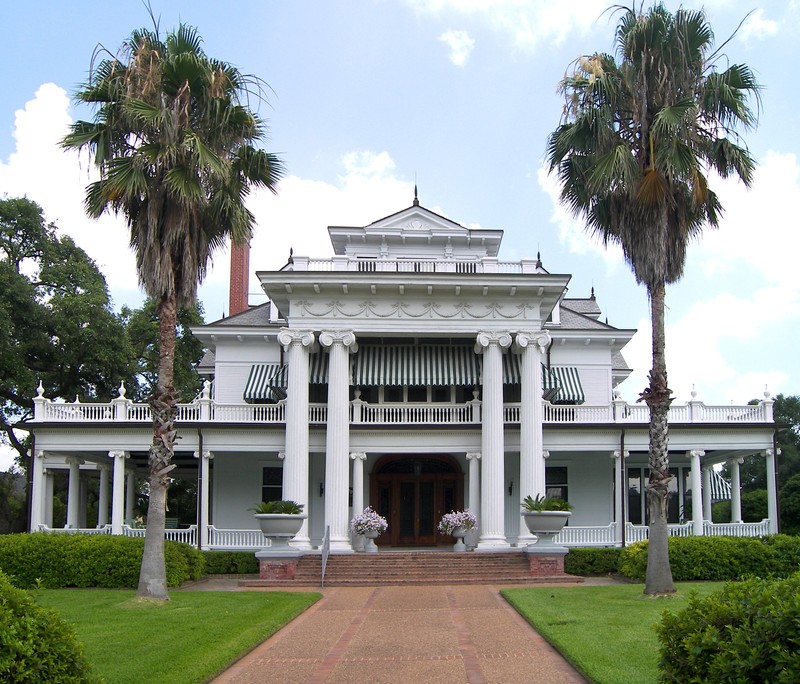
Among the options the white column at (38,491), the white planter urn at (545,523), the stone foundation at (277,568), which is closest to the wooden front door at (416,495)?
the white planter urn at (545,523)

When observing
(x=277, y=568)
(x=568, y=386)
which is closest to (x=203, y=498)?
(x=277, y=568)

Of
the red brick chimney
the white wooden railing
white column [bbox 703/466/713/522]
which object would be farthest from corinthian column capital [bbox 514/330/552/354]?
the red brick chimney

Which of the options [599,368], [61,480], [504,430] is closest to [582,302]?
[599,368]

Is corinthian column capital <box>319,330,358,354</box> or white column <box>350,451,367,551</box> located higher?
corinthian column capital <box>319,330,358,354</box>

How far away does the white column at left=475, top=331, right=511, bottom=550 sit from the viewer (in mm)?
29594

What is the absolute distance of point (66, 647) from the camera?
28.1 ft

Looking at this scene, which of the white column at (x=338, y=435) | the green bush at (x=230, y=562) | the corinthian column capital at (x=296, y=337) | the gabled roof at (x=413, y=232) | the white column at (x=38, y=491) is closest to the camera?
the green bush at (x=230, y=562)

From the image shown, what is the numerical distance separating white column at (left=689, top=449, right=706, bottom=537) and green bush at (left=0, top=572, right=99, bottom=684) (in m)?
25.9

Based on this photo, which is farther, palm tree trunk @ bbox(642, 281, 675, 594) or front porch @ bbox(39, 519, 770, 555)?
front porch @ bbox(39, 519, 770, 555)

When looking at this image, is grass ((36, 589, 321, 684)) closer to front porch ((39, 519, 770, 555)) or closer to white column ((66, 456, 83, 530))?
front porch ((39, 519, 770, 555))

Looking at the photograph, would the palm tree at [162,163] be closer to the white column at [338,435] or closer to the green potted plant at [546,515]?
the white column at [338,435]

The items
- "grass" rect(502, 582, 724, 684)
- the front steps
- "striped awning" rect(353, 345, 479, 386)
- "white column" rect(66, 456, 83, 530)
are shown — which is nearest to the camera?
"grass" rect(502, 582, 724, 684)

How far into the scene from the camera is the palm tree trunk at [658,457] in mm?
20000

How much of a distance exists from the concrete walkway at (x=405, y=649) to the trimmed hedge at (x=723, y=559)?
722 cm
